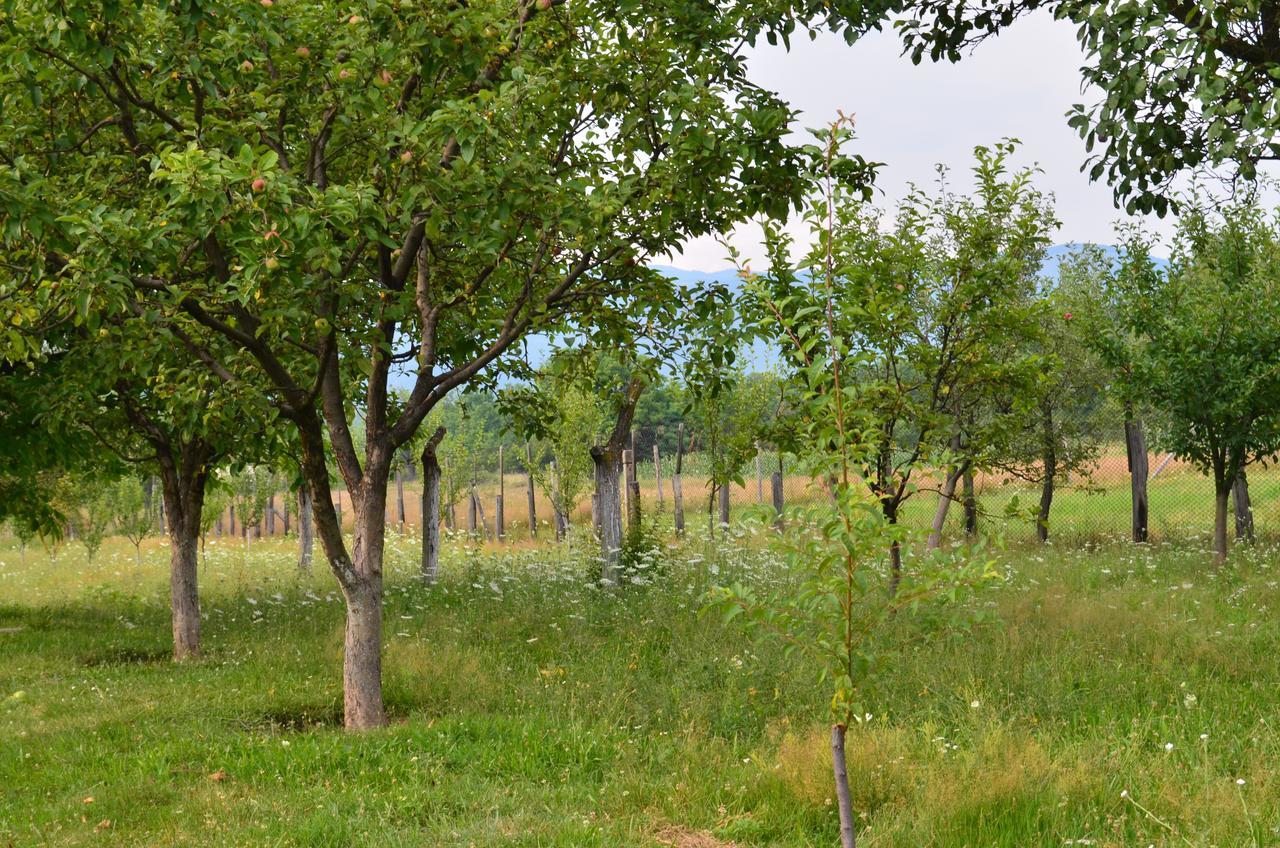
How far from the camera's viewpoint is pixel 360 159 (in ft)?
38.6

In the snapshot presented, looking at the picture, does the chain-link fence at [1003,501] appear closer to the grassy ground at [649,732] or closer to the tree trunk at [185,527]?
the grassy ground at [649,732]

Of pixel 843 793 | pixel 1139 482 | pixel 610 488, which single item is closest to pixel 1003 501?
pixel 1139 482

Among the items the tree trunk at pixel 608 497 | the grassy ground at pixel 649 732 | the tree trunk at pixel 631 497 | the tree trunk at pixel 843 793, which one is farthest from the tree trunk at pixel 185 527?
the tree trunk at pixel 843 793

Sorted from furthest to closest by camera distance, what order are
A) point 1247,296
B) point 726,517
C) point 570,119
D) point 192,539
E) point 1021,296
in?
point 726,517, point 1021,296, point 1247,296, point 192,539, point 570,119

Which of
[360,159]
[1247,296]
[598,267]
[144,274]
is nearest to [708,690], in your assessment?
[598,267]

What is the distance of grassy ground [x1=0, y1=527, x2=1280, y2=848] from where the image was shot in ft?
20.8

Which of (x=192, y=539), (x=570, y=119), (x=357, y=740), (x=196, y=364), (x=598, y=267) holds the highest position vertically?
(x=570, y=119)

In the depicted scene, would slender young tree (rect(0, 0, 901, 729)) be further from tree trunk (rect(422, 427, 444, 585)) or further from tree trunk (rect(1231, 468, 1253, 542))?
tree trunk (rect(1231, 468, 1253, 542))

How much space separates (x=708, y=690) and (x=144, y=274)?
6446 millimetres

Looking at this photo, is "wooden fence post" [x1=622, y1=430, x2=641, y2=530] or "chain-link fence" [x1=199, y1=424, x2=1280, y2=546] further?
"chain-link fence" [x1=199, y1=424, x2=1280, y2=546]

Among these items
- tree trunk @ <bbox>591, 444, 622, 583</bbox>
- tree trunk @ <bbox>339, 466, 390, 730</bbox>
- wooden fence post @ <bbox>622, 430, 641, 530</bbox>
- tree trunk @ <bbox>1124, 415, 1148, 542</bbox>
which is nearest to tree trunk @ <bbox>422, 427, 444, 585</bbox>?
wooden fence post @ <bbox>622, 430, 641, 530</bbox>

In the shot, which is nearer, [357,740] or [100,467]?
[357,740]

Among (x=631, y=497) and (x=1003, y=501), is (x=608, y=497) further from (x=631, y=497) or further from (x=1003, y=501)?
(x=1003, y=501)

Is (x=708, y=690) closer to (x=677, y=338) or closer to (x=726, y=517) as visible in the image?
(x=677, y=338)
